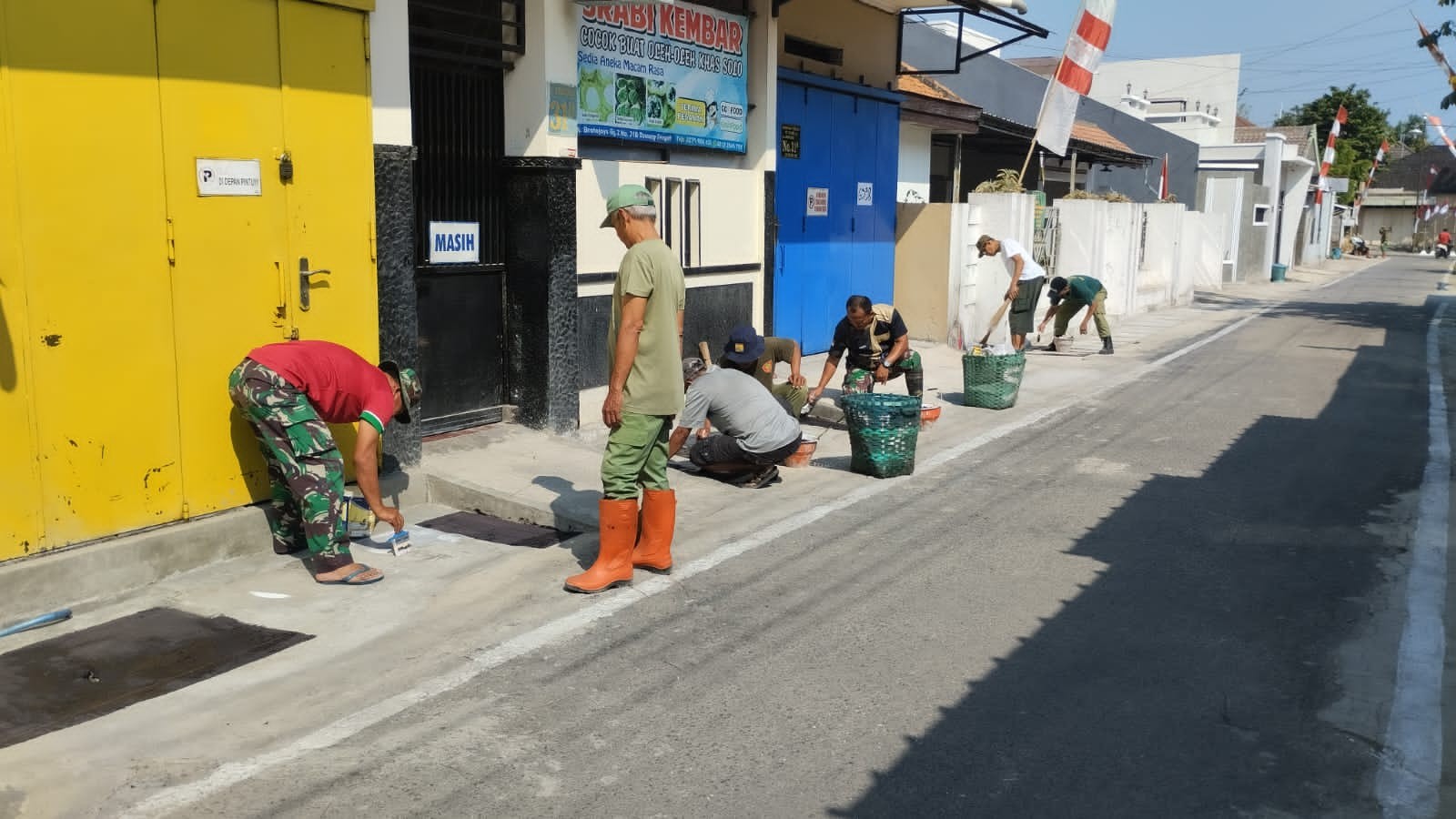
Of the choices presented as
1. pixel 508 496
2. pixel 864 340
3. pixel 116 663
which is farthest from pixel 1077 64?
pixel 116 663

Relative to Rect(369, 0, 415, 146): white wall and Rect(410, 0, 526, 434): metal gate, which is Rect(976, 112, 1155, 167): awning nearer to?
Rect(410, 0, 526, 434): metal gate

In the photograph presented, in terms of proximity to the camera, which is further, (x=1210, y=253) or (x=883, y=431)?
(x=1210, y=253)

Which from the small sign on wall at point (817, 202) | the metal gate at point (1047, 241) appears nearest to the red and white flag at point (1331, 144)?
the metal gate at point (1047, 241)

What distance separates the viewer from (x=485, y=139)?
885 centimetres

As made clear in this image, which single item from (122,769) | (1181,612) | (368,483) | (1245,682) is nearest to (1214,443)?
(1181,612)

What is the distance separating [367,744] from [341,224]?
3782 mm

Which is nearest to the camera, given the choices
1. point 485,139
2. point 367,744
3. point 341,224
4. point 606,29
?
point 367,744

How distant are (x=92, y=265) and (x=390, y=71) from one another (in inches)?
93.6

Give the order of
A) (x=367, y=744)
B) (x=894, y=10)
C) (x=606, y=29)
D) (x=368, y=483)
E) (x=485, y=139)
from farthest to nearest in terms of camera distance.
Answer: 1. (x=894, y=10)
2. (x=606, y=29)
3. (x=485, y=139)
4. (x=368, y=483)
5. (x=367, y=744)

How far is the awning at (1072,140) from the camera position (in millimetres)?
18047

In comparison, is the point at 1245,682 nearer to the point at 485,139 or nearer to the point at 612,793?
the point at 612,793

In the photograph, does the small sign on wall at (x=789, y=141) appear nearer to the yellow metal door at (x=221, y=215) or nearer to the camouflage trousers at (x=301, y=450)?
the yellow metal door at (x=221, y=215)

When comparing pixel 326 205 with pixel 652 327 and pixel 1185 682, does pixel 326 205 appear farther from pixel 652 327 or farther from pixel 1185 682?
pixel 1185 682

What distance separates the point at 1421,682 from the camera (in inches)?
198
